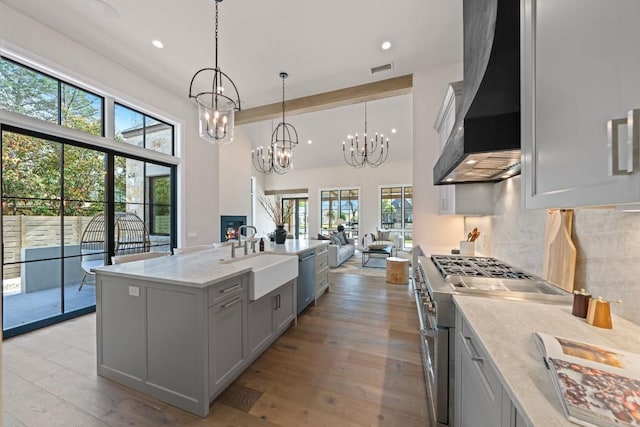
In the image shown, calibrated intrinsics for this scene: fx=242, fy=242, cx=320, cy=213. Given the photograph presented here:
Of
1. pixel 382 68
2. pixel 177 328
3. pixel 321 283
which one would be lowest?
pixel 321 283

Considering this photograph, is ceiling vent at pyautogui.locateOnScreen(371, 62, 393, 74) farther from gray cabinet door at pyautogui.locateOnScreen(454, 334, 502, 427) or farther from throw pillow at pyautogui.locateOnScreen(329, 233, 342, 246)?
throw pillow at pyautogui.locateOnScreen(329, 233, 342, 246)

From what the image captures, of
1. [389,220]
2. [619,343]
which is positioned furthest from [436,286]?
[389,220]

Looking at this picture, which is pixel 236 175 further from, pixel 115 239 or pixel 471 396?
pixel 471 396

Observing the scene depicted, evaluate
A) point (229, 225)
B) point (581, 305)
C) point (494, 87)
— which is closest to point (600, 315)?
point (581, 305)

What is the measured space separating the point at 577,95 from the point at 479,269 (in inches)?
59.0

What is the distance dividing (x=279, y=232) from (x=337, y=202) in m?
5.93

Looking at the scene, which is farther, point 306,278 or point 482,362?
point 306,278

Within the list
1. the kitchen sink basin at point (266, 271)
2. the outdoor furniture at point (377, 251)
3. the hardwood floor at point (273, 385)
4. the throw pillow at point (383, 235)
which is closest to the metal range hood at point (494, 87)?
the kitchen sink basin at point (266, 271)

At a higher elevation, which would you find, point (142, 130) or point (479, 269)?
point (142, 130)

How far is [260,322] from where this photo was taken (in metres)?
2.29

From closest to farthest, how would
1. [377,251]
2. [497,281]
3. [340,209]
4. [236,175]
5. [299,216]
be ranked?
[497,281] < [377,251] < [236,175] < [340,209] < [299,216]

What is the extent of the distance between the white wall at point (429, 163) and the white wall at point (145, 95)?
4059 millimetres

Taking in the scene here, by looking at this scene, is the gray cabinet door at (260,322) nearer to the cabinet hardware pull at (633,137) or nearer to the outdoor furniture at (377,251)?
the cabinet hardware pull at (633,137)

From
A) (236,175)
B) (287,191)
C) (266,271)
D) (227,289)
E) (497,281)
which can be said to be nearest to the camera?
(497,281)
